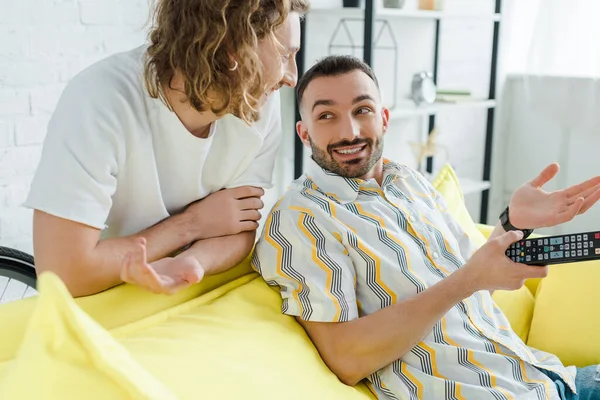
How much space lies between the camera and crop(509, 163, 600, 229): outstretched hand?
50.2 inches

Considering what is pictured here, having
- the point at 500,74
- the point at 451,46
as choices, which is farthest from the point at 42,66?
the point at 500,74

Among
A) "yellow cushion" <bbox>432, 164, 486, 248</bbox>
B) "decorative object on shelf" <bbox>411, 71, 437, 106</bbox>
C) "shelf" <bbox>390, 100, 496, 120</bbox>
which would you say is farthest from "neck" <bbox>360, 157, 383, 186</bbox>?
"decorative object on shelf" <bbox>411, 71, 437, 106</bbox>

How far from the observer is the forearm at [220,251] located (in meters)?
1.24

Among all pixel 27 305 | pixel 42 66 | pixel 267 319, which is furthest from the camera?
pixel 42 66

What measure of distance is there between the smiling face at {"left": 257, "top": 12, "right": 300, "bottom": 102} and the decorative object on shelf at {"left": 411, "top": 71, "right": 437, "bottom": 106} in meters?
1.68

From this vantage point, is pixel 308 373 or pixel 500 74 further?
pixel 500 74

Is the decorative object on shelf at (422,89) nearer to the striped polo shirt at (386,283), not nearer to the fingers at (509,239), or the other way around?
the striped polo shirt at (386,283)

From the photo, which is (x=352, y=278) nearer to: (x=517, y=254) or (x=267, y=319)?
(x=267, y=319)

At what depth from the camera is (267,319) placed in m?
1.19

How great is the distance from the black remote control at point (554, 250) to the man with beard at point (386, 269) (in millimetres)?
19

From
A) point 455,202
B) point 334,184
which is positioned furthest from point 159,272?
point 455,202

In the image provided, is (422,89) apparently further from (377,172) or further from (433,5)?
(377,172)

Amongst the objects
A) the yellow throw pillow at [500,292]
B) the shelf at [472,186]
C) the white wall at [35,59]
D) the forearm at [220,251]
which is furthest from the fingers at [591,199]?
the shelf at [472,186]

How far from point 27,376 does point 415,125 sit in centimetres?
273
